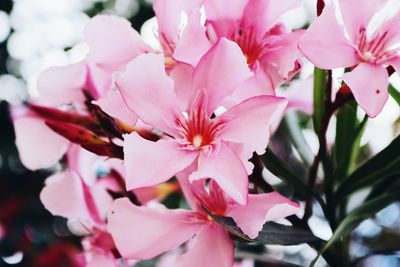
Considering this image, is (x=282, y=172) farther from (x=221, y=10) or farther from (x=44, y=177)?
(x=44, y=177)

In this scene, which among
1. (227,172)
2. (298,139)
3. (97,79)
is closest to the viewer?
(227,172)

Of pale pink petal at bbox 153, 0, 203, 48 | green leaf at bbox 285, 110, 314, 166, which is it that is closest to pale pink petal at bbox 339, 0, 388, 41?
pale pink petal at bbox 153, 0, 203, 48

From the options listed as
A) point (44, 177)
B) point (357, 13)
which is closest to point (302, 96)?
point (357, 13)

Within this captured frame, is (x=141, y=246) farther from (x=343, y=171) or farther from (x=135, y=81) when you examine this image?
(x=343, y=171)

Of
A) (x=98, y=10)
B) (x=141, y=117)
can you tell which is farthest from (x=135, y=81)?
(x=98, y=10)

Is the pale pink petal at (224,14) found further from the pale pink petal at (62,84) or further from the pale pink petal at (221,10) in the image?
the pale pink petal at (62,84)
